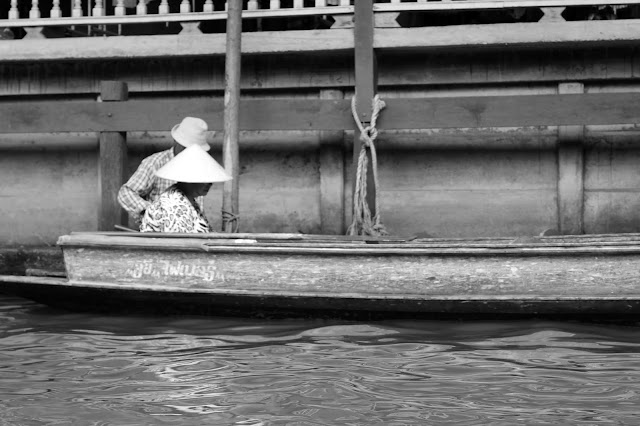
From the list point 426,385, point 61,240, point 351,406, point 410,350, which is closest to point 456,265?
point 410,350

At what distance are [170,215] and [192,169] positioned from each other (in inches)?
14.7

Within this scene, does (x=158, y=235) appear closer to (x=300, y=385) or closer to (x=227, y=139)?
(x=227, y=139)

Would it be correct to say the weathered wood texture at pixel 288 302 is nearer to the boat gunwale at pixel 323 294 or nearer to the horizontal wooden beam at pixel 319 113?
the boat gunwale at pixel 323 294

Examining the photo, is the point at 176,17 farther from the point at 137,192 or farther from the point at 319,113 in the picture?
the point at 137,192

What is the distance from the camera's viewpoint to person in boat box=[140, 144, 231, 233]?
715 centimetres

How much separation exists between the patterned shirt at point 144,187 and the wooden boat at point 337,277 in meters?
0.24

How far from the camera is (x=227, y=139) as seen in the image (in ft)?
26.1

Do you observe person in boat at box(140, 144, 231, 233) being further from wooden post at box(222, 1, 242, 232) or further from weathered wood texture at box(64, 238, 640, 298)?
wooden post at box(222, 1, 242, 232)

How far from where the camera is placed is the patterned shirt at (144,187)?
7.36 meters

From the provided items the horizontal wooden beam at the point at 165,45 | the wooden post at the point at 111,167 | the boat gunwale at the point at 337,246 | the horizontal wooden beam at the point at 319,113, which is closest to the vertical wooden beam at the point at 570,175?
the horizontal wooden beam at the point at 319,113

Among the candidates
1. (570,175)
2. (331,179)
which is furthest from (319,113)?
(570,175)

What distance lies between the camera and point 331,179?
28.5 ft

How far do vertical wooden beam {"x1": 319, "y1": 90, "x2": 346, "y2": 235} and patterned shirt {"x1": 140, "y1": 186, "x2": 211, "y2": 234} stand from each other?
5.14ft

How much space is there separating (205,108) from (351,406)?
3.85 m
